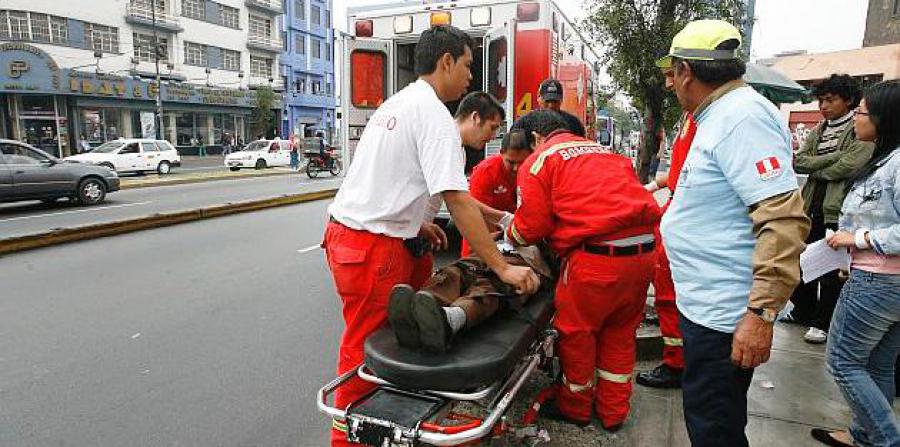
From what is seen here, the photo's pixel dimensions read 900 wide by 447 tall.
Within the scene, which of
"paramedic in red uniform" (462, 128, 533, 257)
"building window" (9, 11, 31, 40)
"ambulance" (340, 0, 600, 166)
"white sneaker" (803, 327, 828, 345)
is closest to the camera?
"white sneaker" (803, 327, 828, 345)

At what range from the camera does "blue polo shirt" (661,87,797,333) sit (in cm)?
180

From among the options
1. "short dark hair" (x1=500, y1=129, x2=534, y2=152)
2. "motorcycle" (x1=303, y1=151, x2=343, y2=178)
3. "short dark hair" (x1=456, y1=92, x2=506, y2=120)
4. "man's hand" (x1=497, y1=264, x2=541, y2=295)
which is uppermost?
"short dark hair" (x1=456, y1=92, x2=506, y2=120)

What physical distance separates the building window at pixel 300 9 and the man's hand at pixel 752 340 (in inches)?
1961

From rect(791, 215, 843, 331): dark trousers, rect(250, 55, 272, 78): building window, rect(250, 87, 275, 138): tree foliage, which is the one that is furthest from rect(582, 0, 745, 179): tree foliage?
rect(250, 55, 272, 78): building window

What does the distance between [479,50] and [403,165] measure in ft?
18.9

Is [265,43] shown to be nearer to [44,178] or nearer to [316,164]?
[316,164]

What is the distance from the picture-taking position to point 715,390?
1.97 metres

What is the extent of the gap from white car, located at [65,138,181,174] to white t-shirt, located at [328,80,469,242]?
21080 millimetres

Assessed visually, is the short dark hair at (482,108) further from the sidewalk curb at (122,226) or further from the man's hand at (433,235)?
the sidewalk curb at (122,226)

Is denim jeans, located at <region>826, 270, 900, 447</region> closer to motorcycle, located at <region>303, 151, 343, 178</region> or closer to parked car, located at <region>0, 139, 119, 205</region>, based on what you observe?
parked car, located at <region>0, 139, 119, 205</region>

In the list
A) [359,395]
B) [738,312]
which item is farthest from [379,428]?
[738,312]

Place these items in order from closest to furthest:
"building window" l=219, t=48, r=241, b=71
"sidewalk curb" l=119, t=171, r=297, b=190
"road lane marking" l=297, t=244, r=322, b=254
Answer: "road lane marking" l=297, t=244, r=322, b=254
"sidewalk curb" l=119, t=171, r=297, b=190
"building window" l=219, t=48, r=241, b=71

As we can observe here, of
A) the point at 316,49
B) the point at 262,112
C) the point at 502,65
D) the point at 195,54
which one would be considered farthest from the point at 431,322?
the point at 316,49

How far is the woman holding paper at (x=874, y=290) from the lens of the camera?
2.32 meters
